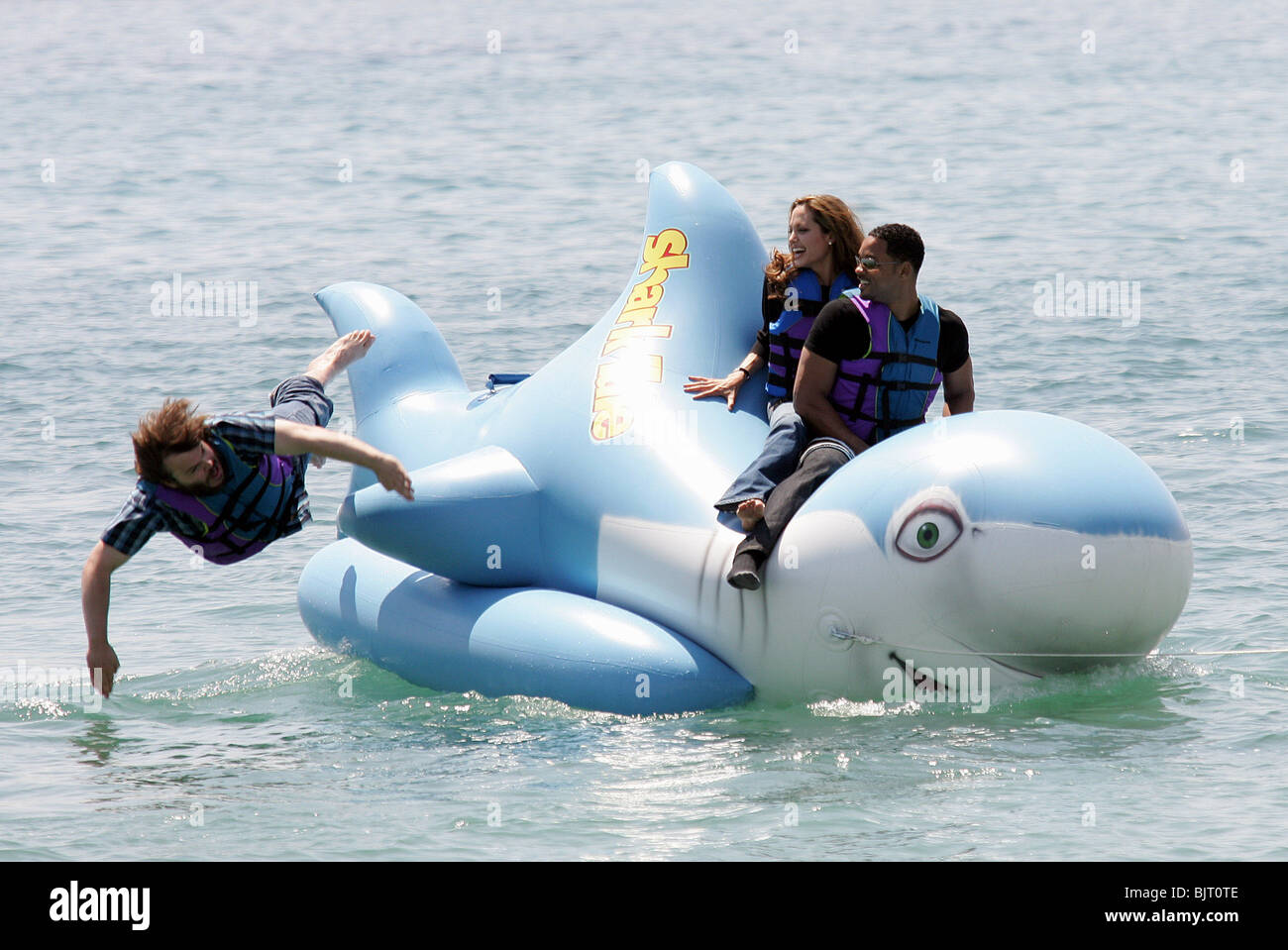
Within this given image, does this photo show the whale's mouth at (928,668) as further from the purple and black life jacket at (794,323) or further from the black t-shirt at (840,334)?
the purple and black life jacket at (794,323)

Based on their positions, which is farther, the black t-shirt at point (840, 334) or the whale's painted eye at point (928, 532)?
the black t-shirt at point (840, 334)

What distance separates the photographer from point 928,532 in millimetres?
5254

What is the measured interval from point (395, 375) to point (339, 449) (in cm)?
181

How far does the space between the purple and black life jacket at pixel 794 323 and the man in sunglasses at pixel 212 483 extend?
55.6 inches

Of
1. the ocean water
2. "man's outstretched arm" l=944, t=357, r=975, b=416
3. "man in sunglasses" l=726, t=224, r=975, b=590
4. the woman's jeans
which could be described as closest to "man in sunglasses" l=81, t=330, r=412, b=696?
the ocean water

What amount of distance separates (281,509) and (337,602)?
894mm

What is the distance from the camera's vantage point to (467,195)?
1727 cm

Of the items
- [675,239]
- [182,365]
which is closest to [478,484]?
[675,239]

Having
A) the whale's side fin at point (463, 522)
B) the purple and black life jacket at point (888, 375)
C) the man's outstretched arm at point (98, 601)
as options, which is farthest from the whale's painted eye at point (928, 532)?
the man's outstretched arm at point (98, 601)

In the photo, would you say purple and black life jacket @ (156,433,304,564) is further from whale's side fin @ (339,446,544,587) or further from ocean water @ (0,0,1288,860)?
Answer: ocean water @ (0,0,1288,860)

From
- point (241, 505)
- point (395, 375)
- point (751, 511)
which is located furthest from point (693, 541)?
point (395, 375)

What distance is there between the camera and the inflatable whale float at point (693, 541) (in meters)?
5.25
